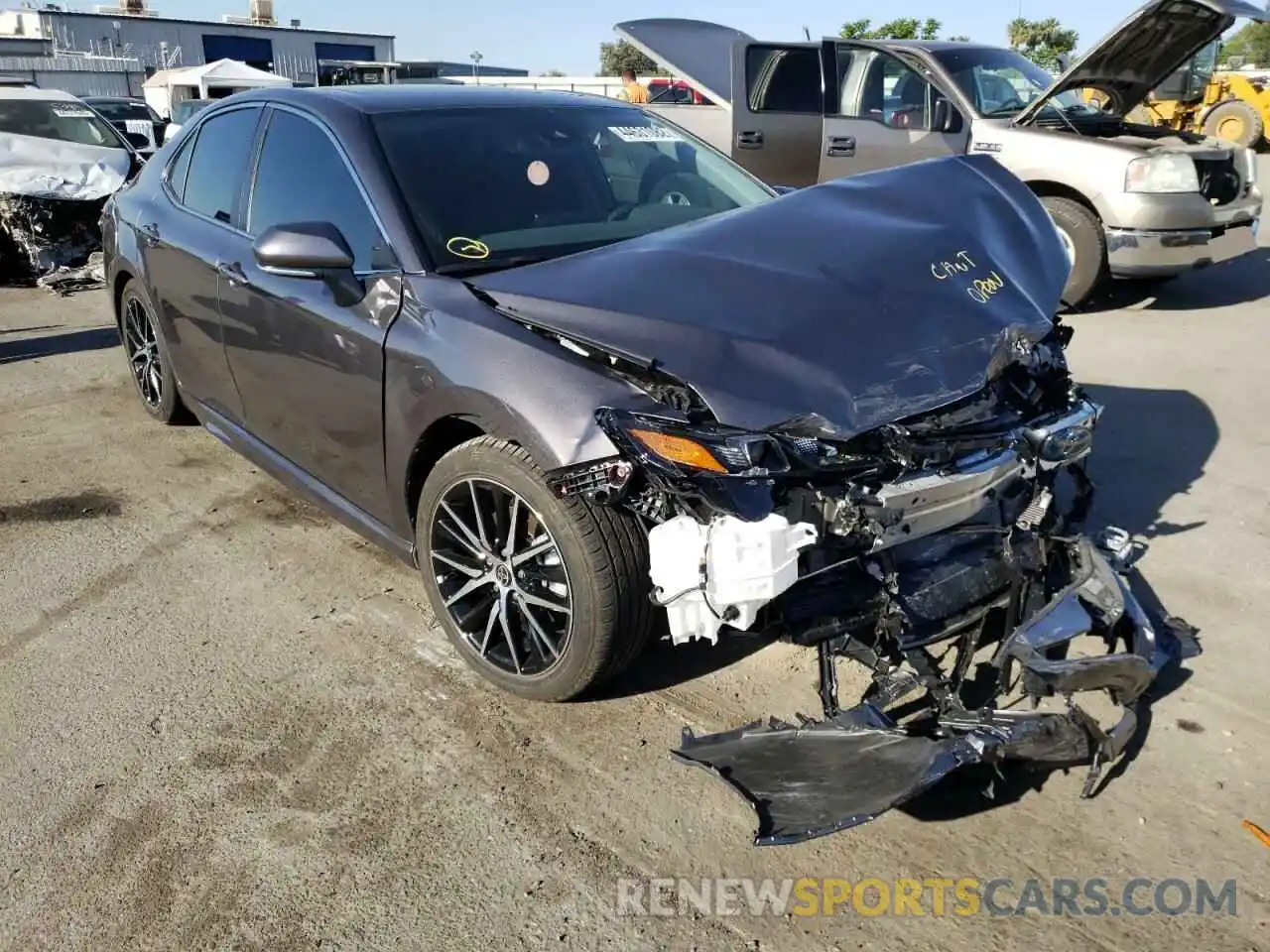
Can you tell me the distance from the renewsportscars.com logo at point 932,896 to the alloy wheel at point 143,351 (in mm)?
4141

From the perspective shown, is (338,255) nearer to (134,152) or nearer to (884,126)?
(884,126)

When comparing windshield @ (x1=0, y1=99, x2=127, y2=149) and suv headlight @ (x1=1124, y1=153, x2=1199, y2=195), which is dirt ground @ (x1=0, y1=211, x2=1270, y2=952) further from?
windshield @ (x1=0, y1=99, x2=127, y2=149)

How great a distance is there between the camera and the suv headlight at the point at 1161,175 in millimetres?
7434

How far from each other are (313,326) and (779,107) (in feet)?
21.2

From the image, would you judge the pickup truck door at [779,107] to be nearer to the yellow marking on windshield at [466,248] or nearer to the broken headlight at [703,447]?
the yellow marking on windshield at [466,248]

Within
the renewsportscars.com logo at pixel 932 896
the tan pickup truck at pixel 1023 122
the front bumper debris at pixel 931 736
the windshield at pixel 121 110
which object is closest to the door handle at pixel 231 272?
the front bumper debris at pixel 931 736

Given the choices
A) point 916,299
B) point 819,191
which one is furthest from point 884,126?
point 916,299

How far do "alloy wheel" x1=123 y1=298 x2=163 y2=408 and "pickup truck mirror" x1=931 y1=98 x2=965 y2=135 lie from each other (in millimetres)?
6064

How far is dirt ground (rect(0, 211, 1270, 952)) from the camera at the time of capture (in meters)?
2.39

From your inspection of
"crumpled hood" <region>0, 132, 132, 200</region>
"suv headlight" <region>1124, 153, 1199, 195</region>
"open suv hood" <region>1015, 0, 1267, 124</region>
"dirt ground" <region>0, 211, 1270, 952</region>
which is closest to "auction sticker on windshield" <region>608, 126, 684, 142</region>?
"dirt ground" <region>0, 211, 1270, 952</region>

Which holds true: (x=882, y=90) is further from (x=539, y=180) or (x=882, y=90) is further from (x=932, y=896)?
(x=932, y=896)

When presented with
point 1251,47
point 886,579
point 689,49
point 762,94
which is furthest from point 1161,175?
point 1251,47

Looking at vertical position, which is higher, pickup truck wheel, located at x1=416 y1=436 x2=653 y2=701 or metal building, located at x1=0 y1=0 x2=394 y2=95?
metal building, located at x1=0 y1=0 x2=394 y2=95

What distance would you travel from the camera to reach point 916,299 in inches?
118
